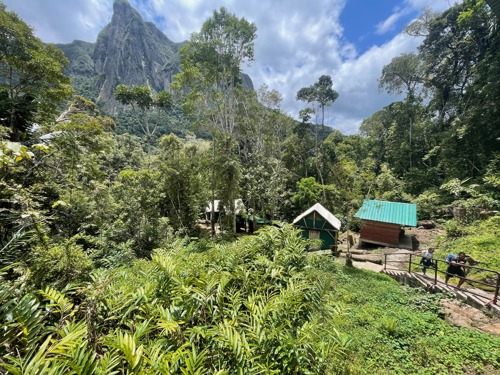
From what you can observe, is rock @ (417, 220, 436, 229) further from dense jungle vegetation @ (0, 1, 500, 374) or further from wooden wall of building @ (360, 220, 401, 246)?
wooden wall of building @ (360, 220, 401, 246)

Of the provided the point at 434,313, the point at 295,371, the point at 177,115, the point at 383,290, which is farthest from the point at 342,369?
the point at 177,115

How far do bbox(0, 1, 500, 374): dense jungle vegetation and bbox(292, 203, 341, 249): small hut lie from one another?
Answer: 1.05 metres

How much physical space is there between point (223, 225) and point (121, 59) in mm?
88023

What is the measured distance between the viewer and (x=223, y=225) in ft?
55.0

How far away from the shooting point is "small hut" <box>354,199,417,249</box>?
14945 millimetres

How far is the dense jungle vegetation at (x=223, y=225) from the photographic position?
2.01 meters

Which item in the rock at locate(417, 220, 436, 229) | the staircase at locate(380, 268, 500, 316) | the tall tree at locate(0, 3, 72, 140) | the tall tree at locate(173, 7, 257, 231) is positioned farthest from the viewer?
the rock at locate(417, 220, 436, 229)

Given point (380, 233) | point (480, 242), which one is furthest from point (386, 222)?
point (480, 242)

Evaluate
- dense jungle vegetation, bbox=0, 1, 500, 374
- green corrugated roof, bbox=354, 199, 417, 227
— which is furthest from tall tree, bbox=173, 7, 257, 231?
green corrugated roof, bbox=354, 199, 417, 227

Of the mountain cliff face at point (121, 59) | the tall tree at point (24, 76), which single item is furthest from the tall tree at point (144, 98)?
the mountain cliff face at point (121, 59)

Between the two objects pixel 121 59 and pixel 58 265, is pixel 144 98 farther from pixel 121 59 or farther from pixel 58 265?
pixel 121 59

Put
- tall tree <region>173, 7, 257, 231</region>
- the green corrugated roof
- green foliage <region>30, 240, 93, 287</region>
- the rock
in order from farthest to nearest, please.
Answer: the rock → the green corrugated roof → tall tree <region>173, 7, 257, 231</region> → green foliage <region>30, 240, 93, 287</region>

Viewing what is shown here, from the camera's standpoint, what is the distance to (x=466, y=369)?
3.66m

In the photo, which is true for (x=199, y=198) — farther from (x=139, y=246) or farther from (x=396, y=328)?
(x=396, y=328)
